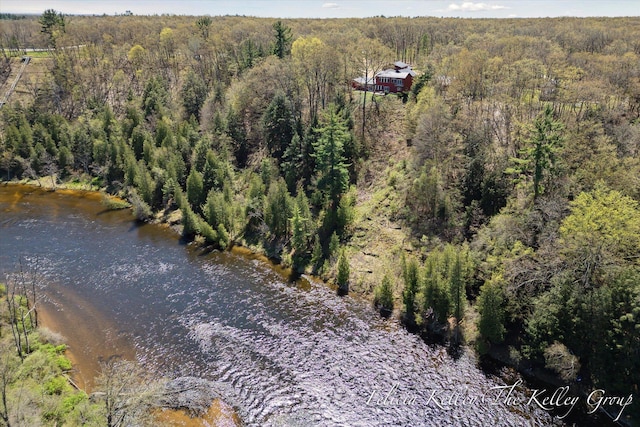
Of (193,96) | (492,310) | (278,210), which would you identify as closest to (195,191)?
(278,210)

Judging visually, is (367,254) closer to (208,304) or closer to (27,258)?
(208,304)

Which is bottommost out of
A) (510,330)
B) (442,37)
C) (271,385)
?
(271,385)

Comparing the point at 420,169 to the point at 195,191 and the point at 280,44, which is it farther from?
the point at 280,44

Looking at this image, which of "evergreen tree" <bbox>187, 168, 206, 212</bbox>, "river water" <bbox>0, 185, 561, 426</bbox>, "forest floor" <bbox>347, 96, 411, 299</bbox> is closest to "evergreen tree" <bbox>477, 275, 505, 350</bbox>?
"river water" <bbox>0, 185, 561, 426</bbox>

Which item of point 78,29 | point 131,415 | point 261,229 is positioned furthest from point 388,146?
point 78,29

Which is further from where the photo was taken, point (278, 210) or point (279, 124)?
point (279, 124)
